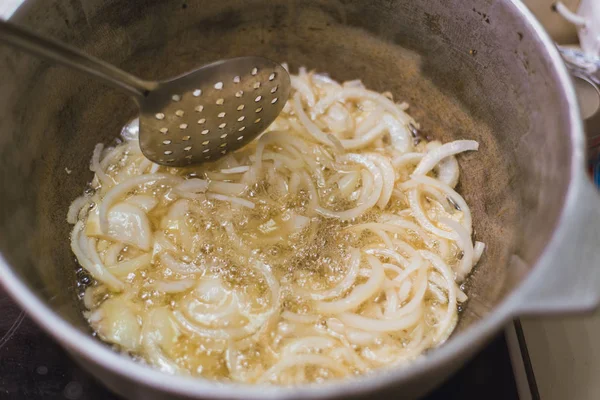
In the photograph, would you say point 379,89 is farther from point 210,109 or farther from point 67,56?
point 67,56

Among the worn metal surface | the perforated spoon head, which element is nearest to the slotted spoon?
the perforated spoon head

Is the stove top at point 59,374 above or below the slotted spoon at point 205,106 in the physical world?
below

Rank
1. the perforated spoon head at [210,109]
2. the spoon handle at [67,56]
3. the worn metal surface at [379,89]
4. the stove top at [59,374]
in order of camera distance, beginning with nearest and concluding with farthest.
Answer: the worn metal surface at [379,89] < the spoon handle at [67,56] < the stove top at [59,374] < the perforated spoon head at [210,109]

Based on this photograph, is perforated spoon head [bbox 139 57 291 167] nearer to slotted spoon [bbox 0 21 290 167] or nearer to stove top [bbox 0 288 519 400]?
slotted spoon [bbox 0 21 290 167]

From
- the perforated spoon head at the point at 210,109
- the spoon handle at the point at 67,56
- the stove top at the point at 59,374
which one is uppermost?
the spoon handle at the point at 67,56

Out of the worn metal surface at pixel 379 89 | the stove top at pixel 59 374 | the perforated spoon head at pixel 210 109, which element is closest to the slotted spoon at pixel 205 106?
the perforated spoon head at pixel 210 109

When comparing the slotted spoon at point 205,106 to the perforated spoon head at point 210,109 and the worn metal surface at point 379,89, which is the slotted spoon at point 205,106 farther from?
the worn metal surface at point 379,89
